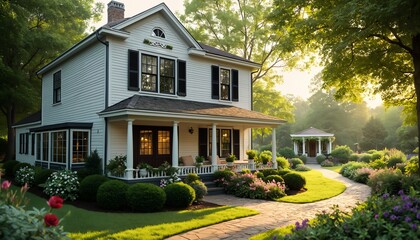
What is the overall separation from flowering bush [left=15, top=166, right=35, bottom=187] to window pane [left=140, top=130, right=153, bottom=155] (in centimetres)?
528

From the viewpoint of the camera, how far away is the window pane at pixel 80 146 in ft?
45.8

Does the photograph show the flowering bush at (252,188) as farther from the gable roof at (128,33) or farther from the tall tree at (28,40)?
the tall tree at (28,40)

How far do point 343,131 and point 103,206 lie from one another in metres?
A: 57.7

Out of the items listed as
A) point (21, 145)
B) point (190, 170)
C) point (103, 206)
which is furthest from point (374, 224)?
point (21, 145)

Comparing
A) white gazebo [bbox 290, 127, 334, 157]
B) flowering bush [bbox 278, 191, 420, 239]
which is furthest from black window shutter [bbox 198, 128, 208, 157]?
white gazebo [bbox 290, 127, 334, 157]

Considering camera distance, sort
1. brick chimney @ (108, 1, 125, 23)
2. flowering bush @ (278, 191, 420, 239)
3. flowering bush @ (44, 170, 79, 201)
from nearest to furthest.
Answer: flowering bush @ (278, 191, 420, 239) → flowering bush @ (44, 170, 79, 201) → brick chimney @ (108, 1, 125, 23)

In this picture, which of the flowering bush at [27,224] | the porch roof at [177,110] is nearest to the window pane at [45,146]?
the porch roof at [177,110]

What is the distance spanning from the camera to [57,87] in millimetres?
18547

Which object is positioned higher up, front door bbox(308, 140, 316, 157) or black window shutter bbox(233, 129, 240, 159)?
black window shutter bbox(233, 129, 240, 159)

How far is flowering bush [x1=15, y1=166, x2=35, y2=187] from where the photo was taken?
592 inches

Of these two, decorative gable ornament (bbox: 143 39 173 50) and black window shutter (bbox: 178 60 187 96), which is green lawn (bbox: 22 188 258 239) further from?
decorative gable ornament (bbox: 143 39 173 50)

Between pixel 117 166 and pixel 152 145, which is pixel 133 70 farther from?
pixel 117 166

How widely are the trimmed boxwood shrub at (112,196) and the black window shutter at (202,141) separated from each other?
23.2 ft

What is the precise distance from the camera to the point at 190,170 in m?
14.0
